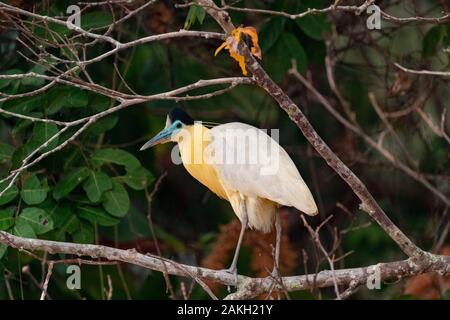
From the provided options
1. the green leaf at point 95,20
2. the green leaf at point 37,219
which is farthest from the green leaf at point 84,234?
the green leaf at point 95,20

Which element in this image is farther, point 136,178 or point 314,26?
point 314,26

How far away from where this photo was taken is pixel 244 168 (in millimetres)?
4262

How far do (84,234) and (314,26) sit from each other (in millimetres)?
1582

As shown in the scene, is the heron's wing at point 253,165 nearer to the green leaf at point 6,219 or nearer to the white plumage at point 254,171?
the white plumage at point 254,171

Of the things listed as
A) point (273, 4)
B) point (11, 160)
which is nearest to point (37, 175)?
point (11, 160)

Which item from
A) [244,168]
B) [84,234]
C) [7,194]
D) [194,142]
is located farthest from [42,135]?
[244,168]

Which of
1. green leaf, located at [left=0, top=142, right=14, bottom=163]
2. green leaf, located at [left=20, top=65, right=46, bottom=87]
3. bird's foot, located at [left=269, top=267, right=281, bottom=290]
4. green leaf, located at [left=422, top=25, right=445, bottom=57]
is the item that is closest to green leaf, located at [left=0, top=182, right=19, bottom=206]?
green leaf, located at [left=0, top=142, right=14, bottom=163]

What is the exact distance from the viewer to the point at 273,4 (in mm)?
5426

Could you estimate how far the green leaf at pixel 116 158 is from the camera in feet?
16.1

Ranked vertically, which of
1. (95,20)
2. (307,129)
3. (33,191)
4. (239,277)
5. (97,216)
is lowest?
(239,277)

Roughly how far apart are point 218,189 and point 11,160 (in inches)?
38.5

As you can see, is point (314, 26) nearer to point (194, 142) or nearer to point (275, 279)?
point (194, 142)
